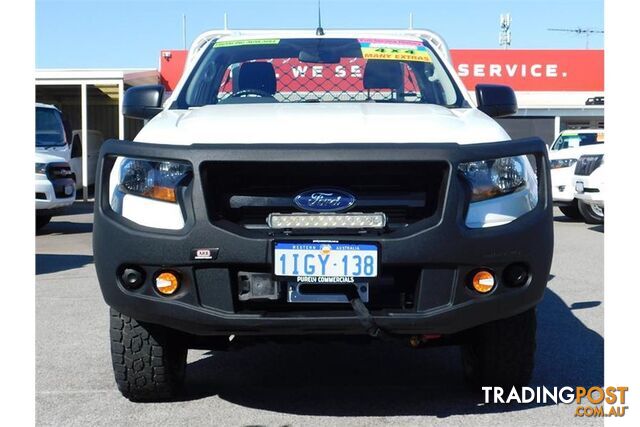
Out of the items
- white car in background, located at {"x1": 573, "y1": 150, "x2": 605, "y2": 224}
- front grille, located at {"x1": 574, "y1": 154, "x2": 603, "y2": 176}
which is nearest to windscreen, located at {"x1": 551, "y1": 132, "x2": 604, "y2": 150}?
white car in background, located at {"x1": 573, "y1": 150, "x2": 605, "y2": 224}

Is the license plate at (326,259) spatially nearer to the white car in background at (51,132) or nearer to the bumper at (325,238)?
the bumper at (325,238)

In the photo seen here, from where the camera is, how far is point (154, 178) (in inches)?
142

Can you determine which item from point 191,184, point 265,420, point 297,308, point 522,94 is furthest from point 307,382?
point 522,94

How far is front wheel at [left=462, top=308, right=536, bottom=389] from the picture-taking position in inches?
156

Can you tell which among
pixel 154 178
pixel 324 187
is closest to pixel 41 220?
pixel 154 178

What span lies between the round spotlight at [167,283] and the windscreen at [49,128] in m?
11.0

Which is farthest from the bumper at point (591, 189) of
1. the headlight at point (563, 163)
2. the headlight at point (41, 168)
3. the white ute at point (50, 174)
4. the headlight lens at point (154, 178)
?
the headlight lens at point (154, 178)

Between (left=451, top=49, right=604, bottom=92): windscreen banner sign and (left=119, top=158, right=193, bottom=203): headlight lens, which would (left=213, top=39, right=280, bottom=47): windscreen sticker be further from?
(left=451, top=49, right=604, bottom=92): windscreen banner sign

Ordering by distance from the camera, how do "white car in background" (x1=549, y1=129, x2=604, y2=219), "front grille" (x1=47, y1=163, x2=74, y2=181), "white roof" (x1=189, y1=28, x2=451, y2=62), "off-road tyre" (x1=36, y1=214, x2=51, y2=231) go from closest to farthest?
"white roof" (x1=189, y1=28, x2=451, y2=62)
"front grille" (x1=47, y1=163, x2=74, y2=181)
"off-road tyre" (x1=36, y1=214, x2=51, y2=231)
"white car in background" (x1=549, y1=129, x2=604, y2=219)

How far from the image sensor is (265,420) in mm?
3875

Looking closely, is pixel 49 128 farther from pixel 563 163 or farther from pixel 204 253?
pixel 204 253

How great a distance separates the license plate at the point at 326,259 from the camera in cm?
341

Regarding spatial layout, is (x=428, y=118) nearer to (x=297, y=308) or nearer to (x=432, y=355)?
(x=297, y=308)

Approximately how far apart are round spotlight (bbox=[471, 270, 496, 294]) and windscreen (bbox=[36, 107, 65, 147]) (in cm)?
1144
